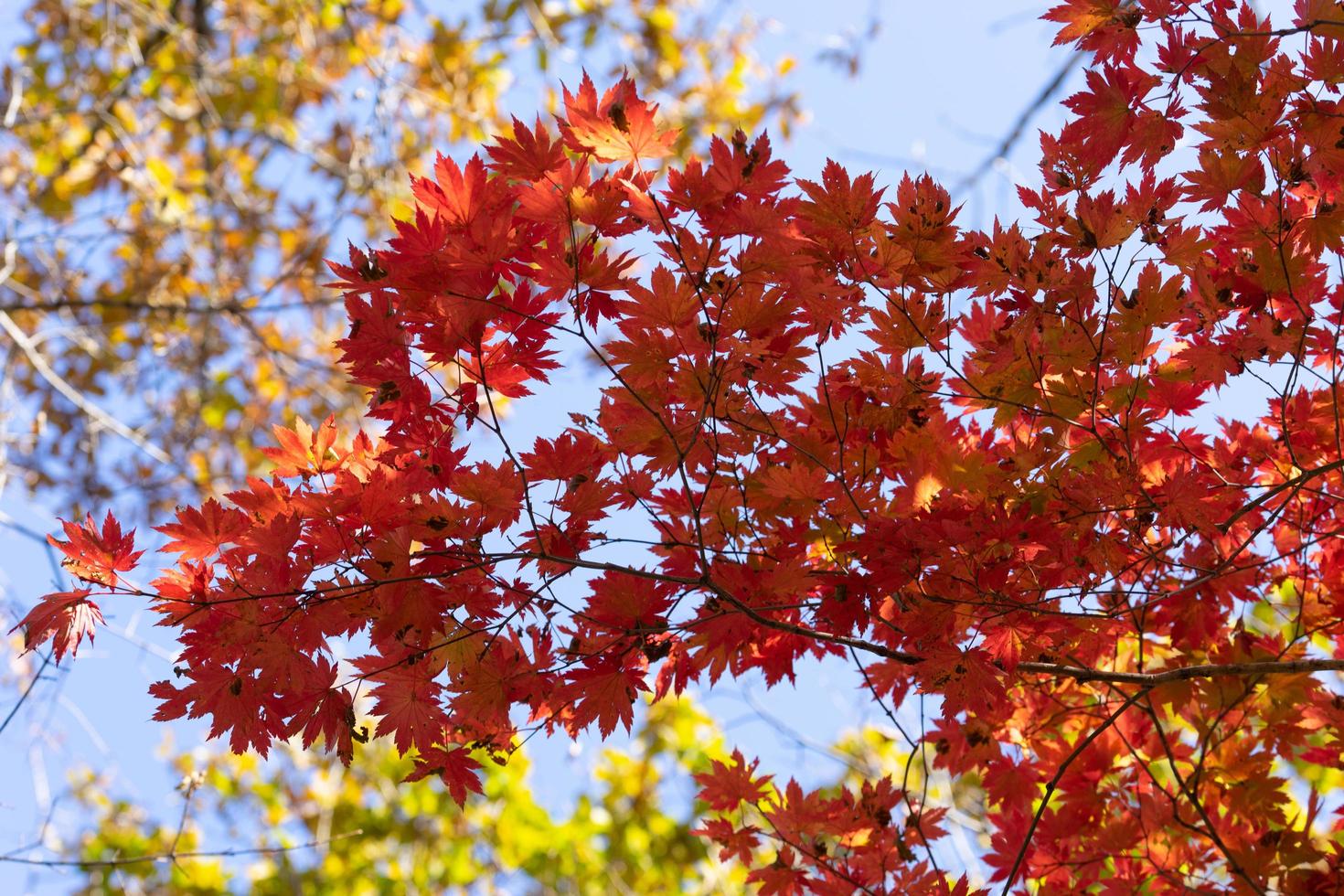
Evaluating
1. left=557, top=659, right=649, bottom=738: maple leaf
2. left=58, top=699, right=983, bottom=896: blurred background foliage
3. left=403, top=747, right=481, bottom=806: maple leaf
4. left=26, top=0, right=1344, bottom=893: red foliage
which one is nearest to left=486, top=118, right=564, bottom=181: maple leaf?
left=26, top=0, right=1344, bottom=893: red foliage

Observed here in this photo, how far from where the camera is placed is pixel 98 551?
170 centimetres

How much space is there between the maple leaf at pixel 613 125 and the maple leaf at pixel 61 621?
3.52 ft

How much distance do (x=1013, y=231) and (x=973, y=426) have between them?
53cm

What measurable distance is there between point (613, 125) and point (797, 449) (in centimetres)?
66

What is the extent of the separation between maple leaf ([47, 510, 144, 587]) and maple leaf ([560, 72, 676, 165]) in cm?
95

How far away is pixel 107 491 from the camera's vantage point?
5648mm

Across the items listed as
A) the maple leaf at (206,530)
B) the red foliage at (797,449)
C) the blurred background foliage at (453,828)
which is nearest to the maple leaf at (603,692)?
the red foliage at (797,449)

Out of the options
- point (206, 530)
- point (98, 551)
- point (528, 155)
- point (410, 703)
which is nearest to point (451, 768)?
point (410, 703)

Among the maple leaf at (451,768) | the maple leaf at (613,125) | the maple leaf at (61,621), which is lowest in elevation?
the maple leaf at (451,768)

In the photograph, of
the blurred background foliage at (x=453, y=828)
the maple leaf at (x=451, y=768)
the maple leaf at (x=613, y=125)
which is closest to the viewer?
the maple leaf at (x=613, y=125)

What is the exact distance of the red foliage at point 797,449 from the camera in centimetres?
167

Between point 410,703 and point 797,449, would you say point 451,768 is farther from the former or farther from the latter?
point 797,449

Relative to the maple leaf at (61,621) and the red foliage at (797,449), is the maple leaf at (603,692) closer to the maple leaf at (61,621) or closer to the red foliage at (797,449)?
the red foliage at (797,449)

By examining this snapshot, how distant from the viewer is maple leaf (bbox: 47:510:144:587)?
1681 millimetres
